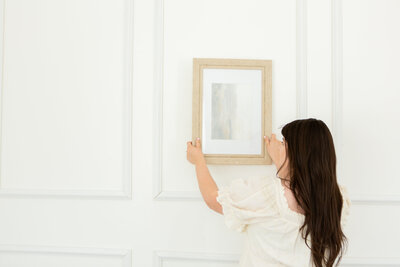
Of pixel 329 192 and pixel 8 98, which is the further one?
pixel 8 98

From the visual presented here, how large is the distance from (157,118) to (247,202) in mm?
637

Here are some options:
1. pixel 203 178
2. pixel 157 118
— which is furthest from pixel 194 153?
pixel 157 118

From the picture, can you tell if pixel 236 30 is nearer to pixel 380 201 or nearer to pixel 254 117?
pixel 254 117

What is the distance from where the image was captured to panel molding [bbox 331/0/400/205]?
5.03 feet

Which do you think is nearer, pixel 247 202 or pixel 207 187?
pixel 247 202

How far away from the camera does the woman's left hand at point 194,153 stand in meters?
1.46

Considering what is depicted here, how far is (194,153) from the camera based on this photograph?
1478 mm

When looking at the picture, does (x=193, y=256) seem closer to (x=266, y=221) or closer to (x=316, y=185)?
(x=266, y=221)

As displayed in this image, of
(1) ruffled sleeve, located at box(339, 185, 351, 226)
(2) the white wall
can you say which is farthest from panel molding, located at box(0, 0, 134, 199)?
(1) ruffled sleeve, located at box(339, 185, 351, 226)

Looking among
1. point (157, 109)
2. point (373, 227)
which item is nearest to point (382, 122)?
point (373, 227)

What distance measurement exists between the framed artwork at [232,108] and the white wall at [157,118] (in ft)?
0.24

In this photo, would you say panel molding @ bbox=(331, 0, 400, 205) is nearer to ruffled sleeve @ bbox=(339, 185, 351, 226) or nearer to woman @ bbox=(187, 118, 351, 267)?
ruffled sleeve @ bbox=(339, 185, 351, 226)

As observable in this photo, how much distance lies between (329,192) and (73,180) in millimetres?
1201

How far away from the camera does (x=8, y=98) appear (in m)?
1.62
